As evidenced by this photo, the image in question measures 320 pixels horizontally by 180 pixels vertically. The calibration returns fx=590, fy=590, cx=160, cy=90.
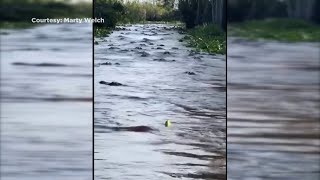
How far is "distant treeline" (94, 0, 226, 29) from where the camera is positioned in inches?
239

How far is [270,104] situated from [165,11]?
145cm

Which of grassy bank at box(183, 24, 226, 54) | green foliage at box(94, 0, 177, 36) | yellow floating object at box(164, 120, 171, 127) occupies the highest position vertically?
green foliage at box(94, 0, 177, 36)

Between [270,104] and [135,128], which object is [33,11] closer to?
[135,128]

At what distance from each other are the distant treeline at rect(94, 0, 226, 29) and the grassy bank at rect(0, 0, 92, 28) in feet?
0.66

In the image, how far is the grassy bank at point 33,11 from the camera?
5.95 meters

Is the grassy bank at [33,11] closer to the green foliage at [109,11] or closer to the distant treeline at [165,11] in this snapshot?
the green foliage at [109,11]

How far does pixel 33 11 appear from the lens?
598 centimetres

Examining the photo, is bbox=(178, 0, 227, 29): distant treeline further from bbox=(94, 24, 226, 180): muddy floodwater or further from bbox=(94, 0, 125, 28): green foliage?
bbox=(94, 0, 125, 28): green foliage

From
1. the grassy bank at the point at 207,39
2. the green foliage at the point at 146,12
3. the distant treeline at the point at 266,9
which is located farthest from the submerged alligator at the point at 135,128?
the distant treeline at the point at 266,9

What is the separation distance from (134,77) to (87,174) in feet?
3.60

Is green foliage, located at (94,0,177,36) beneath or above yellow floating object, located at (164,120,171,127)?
above

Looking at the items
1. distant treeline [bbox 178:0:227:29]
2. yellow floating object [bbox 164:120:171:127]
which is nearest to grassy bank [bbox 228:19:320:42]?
distant treeline [bbox 178:0:227:29]

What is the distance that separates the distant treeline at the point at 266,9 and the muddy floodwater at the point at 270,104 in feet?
0.87

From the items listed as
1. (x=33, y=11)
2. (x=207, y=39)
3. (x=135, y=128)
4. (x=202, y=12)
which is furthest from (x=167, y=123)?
(x=33, y=11)
